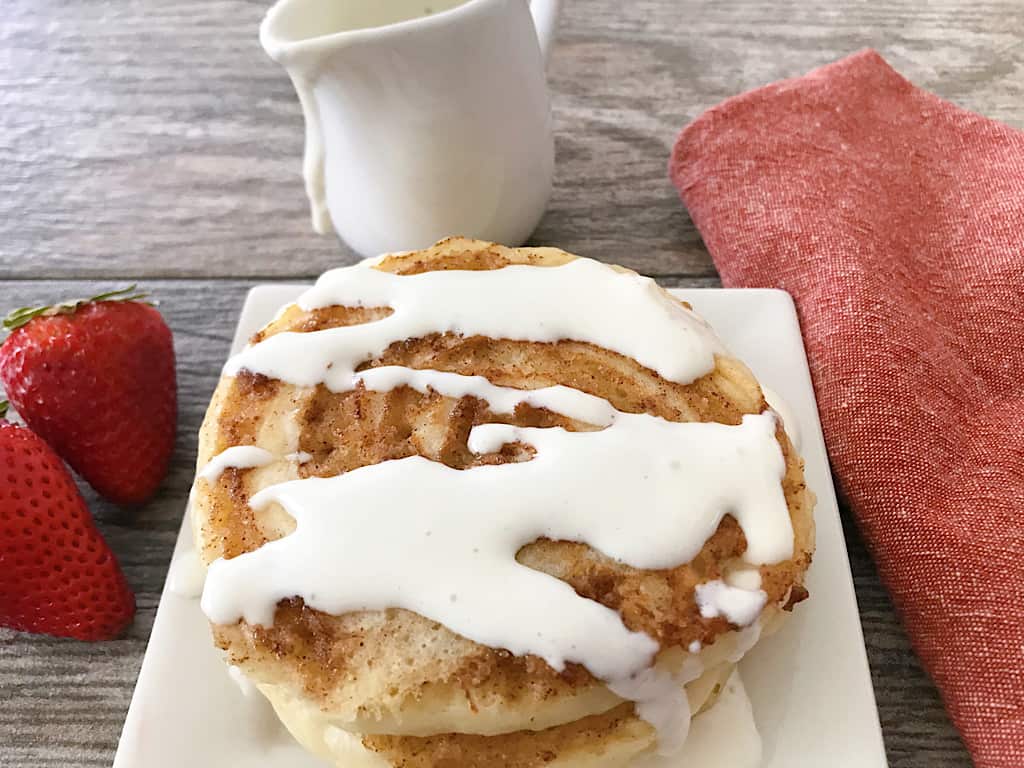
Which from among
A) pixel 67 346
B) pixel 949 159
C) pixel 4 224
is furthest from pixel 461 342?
pixel 4 224

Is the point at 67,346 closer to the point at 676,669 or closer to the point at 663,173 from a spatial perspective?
the point at 676,669

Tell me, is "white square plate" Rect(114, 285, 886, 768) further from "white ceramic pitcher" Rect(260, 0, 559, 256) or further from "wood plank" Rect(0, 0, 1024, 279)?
"wood plank" Rect(0, 0, 1024, 279)

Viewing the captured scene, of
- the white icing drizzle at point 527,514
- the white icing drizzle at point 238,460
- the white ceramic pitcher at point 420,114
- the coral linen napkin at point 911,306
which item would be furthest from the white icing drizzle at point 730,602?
the white ceramic pitcher at point 420,114

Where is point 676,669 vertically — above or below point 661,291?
below

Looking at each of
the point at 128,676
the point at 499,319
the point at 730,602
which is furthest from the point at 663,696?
the point at 128,676

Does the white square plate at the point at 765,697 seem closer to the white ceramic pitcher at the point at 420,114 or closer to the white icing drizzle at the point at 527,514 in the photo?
the white icing drizzle at the point at 527,514

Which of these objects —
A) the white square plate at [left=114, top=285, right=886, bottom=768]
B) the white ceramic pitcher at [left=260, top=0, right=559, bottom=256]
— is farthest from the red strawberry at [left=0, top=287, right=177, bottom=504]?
the white ceramic pitcher at [left=260, top=0, right=559, bottom=256]

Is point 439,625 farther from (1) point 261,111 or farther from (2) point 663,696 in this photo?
(1) point 261,111
